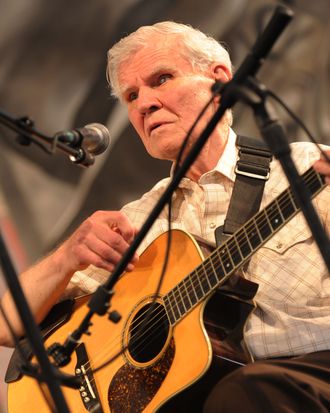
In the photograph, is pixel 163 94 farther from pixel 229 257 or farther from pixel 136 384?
pixel 136 384

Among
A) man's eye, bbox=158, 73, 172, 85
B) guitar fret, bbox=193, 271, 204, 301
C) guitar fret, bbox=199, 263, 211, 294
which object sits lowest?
guitar fret, bbox=193, 271, 204, 301

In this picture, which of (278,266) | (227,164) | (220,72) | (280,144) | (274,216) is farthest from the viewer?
(220,72)

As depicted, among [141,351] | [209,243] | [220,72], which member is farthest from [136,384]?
[220,72]

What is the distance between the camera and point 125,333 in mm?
1818

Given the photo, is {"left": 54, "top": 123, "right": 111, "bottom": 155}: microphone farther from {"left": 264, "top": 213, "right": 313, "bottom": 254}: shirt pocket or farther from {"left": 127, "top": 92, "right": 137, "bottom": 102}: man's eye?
{"left": 127, "top": 92, "right": 137, "bottom": 102}: man's eye

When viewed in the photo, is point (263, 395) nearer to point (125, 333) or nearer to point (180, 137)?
point (125, 333)

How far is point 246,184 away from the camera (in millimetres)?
1936

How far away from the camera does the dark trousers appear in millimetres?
1355

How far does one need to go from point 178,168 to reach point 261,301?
74 centimetres

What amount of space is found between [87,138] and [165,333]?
1.95 ft

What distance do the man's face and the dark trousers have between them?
0.89 meters

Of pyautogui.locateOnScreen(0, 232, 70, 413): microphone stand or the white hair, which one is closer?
pyautogui.locateOnScreen(0, 232, 70, 413): microphone stand

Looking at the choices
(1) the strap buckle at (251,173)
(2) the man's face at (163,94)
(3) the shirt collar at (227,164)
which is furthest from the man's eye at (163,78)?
(1) the strap buckle at (251,173)

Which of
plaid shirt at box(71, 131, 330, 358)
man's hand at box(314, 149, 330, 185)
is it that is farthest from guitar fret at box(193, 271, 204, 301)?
man's hand at box(314, 149, 330, 185)
